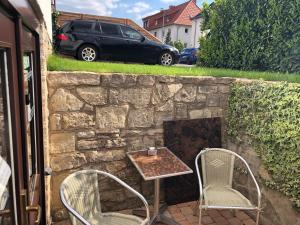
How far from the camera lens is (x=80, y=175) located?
2.66 metres

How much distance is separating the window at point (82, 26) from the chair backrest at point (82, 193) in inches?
242

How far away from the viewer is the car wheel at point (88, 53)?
25.4ft

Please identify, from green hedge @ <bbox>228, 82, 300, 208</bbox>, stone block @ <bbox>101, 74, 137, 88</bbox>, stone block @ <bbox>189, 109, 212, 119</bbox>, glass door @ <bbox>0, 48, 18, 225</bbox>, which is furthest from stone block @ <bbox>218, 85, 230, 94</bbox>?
glass door @ <bbox>0, 48, 18, 225</bbox>

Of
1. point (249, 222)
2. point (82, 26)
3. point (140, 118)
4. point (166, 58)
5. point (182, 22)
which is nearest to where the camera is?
point (249, 222)

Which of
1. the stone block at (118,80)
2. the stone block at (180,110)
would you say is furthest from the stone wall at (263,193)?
the stone block at (118,80)

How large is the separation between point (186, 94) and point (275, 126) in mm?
1239

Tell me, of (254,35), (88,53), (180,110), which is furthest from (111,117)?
(88,53)

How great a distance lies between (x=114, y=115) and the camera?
3.45 meters

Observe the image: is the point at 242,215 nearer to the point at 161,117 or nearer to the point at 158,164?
Result: the point at 158,164

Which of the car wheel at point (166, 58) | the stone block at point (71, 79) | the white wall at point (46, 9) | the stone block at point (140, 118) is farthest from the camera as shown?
the car wheel at point (166, 58)

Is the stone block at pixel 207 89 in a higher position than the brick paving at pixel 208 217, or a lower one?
higher

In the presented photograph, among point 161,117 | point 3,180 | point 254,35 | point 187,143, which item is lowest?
point 187,143

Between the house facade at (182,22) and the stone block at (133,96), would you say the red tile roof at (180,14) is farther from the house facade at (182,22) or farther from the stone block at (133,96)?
the stone block at (133,96)

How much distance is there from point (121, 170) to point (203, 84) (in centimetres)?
169
